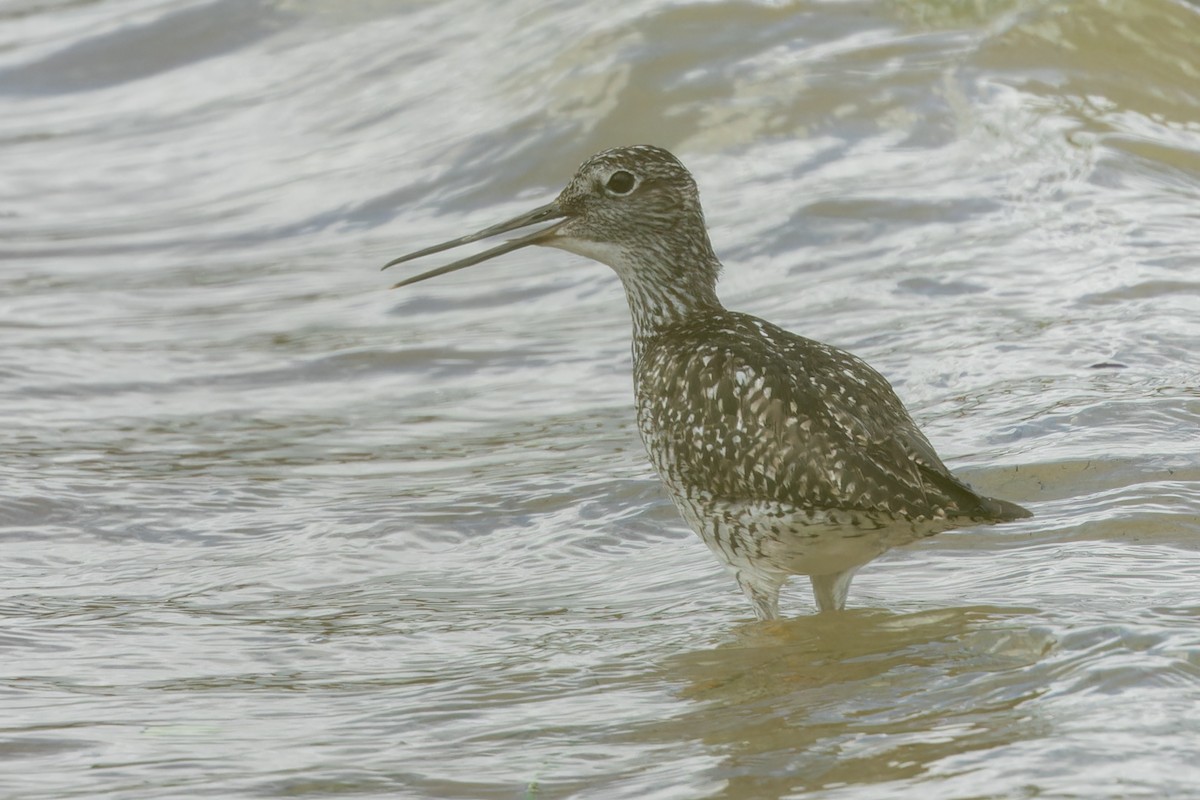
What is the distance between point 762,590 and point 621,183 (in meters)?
1.88

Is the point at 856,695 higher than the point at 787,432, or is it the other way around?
the point at 787,432

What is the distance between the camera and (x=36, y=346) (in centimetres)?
1102

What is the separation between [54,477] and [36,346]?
95.6 inches

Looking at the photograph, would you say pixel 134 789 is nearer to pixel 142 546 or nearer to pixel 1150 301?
pixel 142 546

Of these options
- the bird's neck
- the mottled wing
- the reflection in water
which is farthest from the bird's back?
the reflection in water

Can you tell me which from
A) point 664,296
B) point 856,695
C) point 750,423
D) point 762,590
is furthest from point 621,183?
point 856,695

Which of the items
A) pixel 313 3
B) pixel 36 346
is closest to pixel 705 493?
pixel 36 346

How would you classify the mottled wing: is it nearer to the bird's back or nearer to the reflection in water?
the bird's back

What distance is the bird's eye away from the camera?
7453mm

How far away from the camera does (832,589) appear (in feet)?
21.7

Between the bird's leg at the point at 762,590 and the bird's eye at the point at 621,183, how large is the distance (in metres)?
1.77

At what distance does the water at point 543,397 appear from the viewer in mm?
5531

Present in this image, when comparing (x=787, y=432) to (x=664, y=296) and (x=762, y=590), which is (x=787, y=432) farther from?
(x=664, y=296)

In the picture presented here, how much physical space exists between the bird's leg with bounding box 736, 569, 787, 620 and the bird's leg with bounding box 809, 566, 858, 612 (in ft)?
0.49
